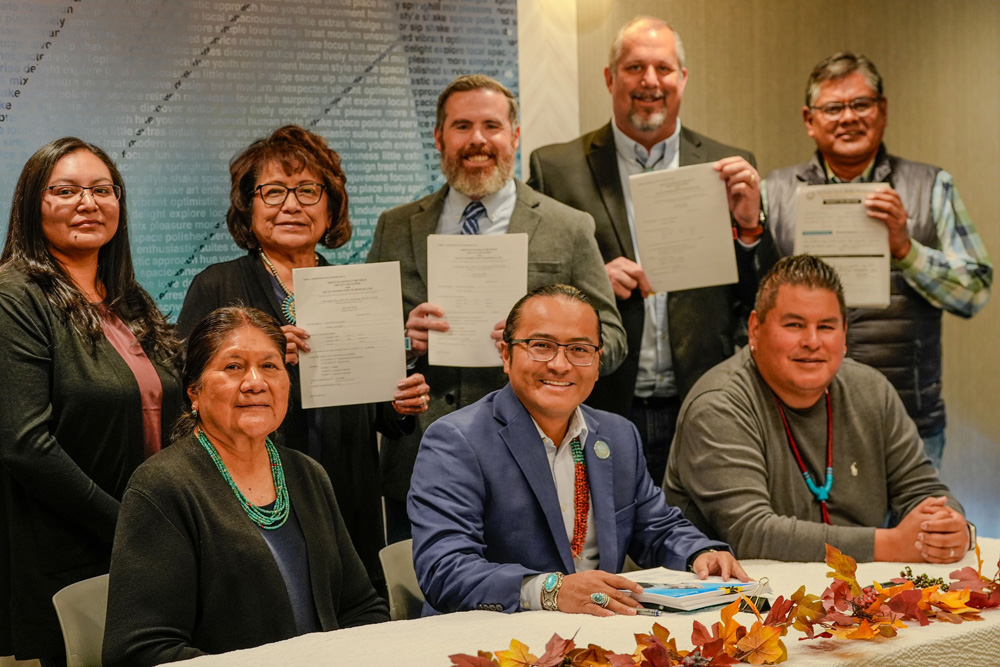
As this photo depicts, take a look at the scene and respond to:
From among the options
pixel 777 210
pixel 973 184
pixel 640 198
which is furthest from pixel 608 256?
pixel 973 184

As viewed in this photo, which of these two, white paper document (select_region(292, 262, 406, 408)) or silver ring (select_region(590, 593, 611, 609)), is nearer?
silver ring (select_region(590, 593, 611, 609))

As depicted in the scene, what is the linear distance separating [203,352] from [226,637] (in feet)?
2.41

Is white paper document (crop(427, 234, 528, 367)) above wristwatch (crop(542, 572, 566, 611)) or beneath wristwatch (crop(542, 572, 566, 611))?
above

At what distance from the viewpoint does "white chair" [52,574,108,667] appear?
2.65 meters

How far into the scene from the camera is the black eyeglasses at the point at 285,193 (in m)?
3.72

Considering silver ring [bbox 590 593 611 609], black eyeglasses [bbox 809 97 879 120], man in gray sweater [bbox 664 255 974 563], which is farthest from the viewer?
black eyeglasses [bbox 809 97 879 120]

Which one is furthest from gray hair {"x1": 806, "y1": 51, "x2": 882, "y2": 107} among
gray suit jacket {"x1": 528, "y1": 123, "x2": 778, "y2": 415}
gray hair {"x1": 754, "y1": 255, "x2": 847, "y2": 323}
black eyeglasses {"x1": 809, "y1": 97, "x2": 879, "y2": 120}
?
gray hair {"x1": 754, "y1": 255, "x2": 847, "y2": 323}

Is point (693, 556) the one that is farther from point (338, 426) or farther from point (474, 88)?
point (474, 88)

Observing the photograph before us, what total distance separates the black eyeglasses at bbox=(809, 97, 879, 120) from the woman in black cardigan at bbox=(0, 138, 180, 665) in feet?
8.87

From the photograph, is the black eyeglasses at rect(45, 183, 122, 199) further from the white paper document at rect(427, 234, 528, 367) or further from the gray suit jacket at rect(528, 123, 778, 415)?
the gray suit jacket at rect(528, 123, 778, 415)

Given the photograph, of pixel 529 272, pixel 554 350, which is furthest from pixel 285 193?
pixel 554 350

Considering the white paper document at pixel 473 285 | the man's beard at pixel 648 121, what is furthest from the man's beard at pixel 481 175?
the man's beard at pixel 648 121

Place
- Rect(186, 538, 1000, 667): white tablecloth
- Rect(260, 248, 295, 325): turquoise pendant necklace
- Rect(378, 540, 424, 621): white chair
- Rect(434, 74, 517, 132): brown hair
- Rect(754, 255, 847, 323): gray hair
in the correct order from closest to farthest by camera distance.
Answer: Rect(186, 538, 1000, 667): white tablecloth < Rect(378, 540, 424, 621): white chair < Rect(754, 255, 847, 323): gray hair < Rect(260, 248, 295, 325): turquoise pendant necklace < Rect(434, 74, 517, 132): brown hair

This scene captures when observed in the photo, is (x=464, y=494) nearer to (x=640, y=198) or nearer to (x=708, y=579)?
(x=708, y=579)
